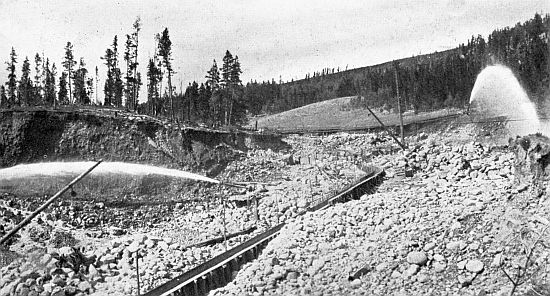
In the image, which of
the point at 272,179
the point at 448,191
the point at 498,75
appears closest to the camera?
the point at 448,191

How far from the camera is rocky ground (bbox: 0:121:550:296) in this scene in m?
16.1

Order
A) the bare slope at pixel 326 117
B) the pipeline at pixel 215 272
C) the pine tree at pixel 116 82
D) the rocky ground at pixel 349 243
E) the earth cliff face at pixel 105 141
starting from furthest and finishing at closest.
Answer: the bare slope at pixel 326 117 < the pine tree at pixel 116 82 < the earth cliff face at pixel 105 141 < the pipeline at pixel 215 272 < the rocky ground at pixel 349 243

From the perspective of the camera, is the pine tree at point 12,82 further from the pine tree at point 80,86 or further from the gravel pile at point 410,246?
the gravel pile at point 410,246

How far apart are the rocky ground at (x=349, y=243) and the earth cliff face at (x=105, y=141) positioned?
6417 millimetres

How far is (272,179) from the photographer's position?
43.3 metres

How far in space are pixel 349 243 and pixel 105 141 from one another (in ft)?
89.4

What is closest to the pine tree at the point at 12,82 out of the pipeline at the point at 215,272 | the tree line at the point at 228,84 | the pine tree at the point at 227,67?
the tree line at the point at 228,84

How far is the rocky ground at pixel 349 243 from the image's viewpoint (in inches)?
633

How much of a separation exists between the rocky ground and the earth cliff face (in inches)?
253

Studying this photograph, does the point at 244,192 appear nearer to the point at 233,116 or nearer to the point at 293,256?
the point at 293,256

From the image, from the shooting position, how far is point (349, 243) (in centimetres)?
1969

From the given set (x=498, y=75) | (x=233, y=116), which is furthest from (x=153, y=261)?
(x=498, y=75)

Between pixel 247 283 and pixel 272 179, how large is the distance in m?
25.3

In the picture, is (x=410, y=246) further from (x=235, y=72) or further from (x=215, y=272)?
(x=235, y=72)
